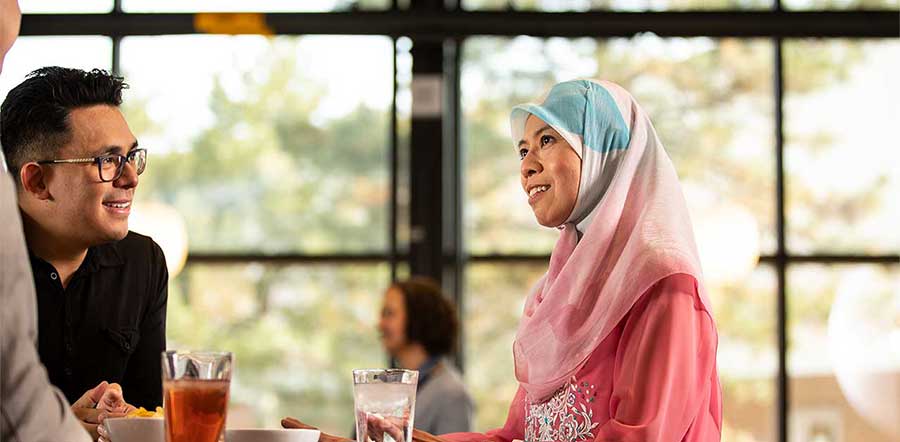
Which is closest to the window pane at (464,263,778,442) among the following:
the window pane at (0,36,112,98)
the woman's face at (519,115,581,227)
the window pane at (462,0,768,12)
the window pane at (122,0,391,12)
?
the window pane at (462,0,768,12)

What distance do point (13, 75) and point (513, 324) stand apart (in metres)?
2.54

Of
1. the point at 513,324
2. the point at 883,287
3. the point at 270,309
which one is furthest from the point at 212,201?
the point at 883,287

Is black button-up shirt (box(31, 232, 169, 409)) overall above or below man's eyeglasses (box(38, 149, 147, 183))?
below

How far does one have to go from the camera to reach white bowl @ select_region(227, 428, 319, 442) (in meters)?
1.79

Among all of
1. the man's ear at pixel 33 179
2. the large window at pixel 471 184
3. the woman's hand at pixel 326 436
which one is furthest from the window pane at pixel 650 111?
the woman's hand at pixel 326 436

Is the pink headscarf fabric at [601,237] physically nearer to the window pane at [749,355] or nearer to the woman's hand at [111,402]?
the woman's hand at [111,402]

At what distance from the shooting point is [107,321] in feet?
8.09

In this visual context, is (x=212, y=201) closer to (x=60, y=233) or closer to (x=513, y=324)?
(x=513, y=324)

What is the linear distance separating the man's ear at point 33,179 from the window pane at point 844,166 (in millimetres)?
4369

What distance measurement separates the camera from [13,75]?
18.0 feet

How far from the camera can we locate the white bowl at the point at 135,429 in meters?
1.78

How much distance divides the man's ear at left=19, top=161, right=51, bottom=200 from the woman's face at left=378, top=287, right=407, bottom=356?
2.66 m

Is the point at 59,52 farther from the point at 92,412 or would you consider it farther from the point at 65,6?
the point at 92,412

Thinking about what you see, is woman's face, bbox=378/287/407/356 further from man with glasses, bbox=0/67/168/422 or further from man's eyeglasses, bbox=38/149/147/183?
man's eyeglasses, bbox=38/149/147/183
